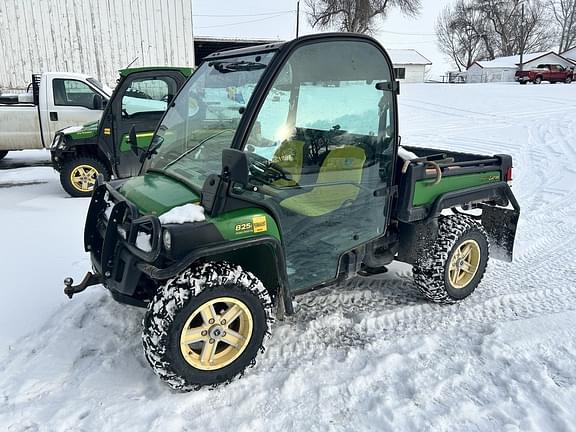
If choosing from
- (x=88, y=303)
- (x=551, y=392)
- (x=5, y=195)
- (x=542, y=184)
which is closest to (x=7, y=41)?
(x=5, y=195)

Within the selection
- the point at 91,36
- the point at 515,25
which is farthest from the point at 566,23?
the point at 91,36

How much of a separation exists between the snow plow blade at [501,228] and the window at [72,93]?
23.9 ft

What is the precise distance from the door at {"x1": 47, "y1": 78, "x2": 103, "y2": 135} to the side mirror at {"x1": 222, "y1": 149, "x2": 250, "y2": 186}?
724 cm

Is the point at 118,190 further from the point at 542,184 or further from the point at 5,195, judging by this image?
the point at 542,184

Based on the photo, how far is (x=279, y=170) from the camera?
2838mm

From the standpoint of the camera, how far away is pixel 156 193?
2881mm

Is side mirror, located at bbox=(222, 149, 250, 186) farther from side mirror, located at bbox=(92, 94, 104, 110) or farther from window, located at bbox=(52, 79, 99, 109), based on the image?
window, located at bbox=(52, 79, 99, 109)

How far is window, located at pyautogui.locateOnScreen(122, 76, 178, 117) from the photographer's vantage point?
23.2 ft

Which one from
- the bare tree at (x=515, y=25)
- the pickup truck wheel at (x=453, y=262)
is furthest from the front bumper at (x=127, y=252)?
the bare tree at (x=515, y=25)

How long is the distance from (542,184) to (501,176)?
3.99 m

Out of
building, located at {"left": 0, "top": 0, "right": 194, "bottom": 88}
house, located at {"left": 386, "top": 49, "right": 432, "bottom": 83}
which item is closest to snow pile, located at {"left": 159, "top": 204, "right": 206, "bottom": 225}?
building, located at {"left": 0, "top": 0, "right": 194, "bottom": 88}

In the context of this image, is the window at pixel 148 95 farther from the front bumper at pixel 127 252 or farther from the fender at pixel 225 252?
the fender at pixel 225 252

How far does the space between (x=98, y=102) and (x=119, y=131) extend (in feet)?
4.78

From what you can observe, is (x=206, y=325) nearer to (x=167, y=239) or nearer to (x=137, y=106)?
(x=167, y=239)
